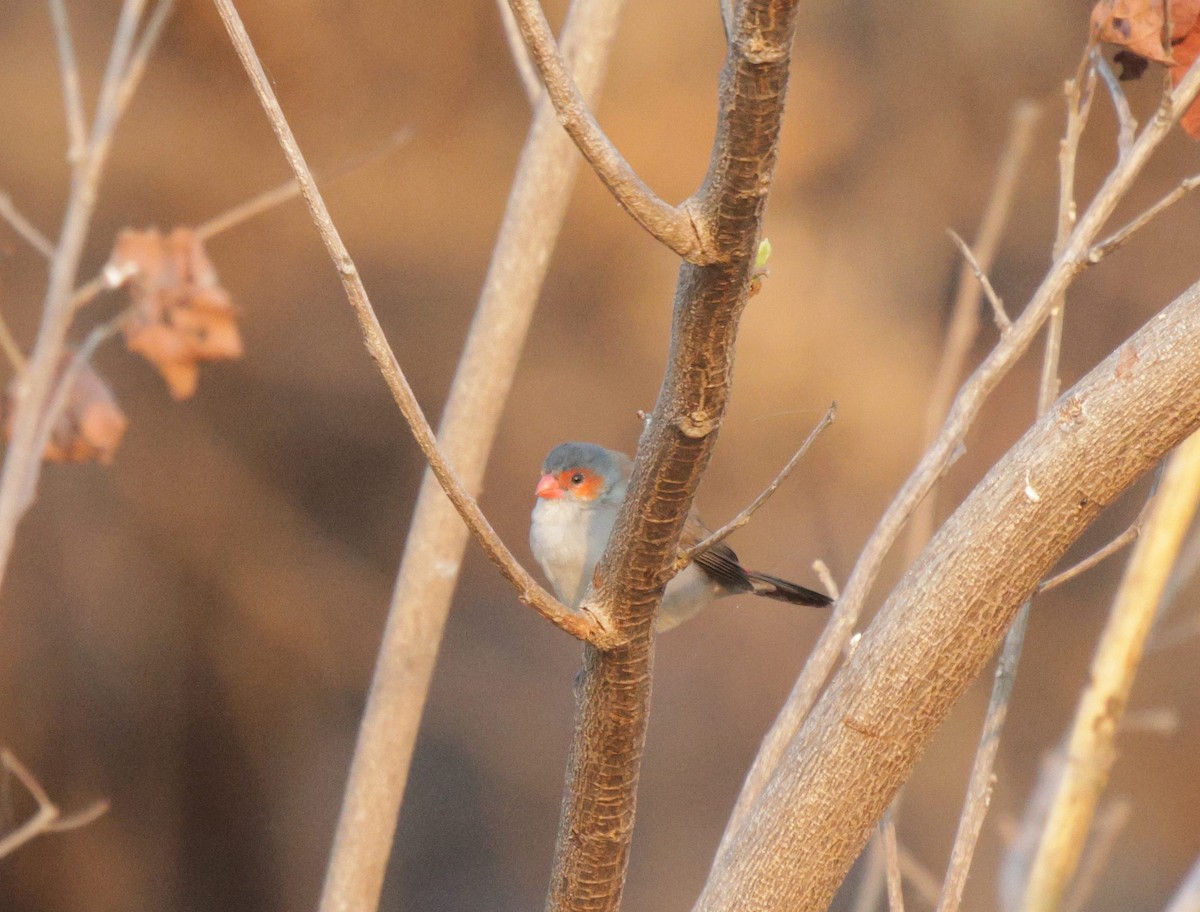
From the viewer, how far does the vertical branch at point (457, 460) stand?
2293 millimetres

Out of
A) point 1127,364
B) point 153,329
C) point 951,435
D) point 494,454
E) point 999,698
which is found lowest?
point 999,698

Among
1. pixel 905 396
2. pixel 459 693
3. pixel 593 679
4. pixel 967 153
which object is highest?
pixel 967 153

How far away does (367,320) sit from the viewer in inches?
39.4

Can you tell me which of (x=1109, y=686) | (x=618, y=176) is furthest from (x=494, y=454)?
(x=618, y=176)

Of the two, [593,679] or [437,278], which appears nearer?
[593,679]

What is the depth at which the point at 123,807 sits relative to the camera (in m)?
4.88

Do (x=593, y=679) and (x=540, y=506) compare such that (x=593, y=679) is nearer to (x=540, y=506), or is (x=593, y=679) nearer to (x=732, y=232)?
(x=732, y=232)

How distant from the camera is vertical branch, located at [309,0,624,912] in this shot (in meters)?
2.29

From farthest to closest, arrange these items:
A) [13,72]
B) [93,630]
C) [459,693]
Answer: [459,693] < [93,630] < [13,72]

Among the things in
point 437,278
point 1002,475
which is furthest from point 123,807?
point 1002,475

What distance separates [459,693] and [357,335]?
1579mm

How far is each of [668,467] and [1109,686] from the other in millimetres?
1114

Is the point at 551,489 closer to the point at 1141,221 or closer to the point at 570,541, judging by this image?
the point at 570,541

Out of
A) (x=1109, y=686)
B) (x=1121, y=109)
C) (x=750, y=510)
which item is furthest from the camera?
(x=1109, y=686)
